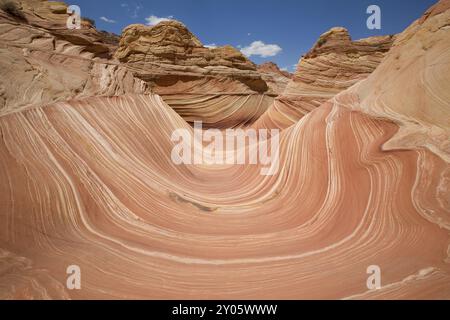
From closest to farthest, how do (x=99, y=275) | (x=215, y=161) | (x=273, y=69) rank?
(x=99, y=275) → (x=215, y=161) → (x=273, y=69)

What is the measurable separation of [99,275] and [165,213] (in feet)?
3.01

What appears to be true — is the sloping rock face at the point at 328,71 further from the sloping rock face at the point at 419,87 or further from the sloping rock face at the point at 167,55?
the sloping rock face at the point at 419,87

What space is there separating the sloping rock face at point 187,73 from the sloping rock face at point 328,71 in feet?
7.99

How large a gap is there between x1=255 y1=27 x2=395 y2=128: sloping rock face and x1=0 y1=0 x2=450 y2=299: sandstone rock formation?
4.96 metres

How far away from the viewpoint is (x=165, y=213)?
2.56m

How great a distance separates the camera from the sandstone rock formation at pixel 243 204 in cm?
166

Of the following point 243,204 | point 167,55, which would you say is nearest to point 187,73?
point 167,55

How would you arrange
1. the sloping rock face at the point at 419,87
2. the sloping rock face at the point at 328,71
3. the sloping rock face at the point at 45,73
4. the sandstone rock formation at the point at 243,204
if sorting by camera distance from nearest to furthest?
the sandstone rock formation at the point at 243,204 < the sloping rock face at the point at 419,87 < the sloping rock face at the point at 45,73 < the sloping rock face at the point at 328,71

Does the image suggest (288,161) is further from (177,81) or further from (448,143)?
(177,81)

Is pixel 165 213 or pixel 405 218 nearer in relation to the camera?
pixel 405 218

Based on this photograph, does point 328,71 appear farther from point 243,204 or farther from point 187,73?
point 243,204

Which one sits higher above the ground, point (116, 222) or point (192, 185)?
point (192, 185)

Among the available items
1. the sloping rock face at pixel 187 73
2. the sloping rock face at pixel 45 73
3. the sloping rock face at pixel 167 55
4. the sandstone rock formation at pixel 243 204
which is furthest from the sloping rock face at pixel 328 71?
the sloping rock face at pixel 45 73
